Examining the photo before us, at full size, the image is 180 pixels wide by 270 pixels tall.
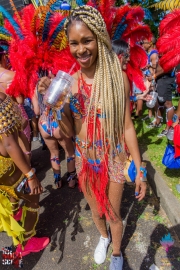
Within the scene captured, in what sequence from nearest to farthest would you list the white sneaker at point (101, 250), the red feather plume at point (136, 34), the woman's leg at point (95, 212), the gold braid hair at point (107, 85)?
the gold braid hair at point (107, 85) → the woman's leg at point (95, 212) → the white sneaker at point (101, 250) → the red feather plume at point (136, 34)

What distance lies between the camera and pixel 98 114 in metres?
1.65

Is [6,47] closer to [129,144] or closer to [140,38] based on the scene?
[140,38]

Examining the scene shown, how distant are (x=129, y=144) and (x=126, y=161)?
16 centimetres

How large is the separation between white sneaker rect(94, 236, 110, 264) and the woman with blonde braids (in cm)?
43

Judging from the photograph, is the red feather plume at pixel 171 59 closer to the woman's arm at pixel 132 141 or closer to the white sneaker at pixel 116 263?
the woman's arm at pixel 132 141

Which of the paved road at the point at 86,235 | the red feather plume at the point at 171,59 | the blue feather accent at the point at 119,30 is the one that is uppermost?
the blue feather accent at the point at 119,30

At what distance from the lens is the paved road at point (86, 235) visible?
2182 millimetres

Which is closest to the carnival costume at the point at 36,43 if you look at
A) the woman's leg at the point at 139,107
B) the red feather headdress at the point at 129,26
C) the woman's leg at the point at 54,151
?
the red feather headdress at the point at 129,26

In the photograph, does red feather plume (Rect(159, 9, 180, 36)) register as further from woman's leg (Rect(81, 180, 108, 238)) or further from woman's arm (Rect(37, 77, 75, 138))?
woman's leg (Rect(81, 180, 108, 238))

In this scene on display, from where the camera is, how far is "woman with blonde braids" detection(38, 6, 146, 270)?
4.70 ft

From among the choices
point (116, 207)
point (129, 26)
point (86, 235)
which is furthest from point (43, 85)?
point (86, 235)

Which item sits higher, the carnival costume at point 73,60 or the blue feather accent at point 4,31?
the blue feather accent at point 4,31

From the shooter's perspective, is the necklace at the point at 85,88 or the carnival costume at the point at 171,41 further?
the carnival costume at the point at 171,41

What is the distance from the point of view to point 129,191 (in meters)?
3.09
